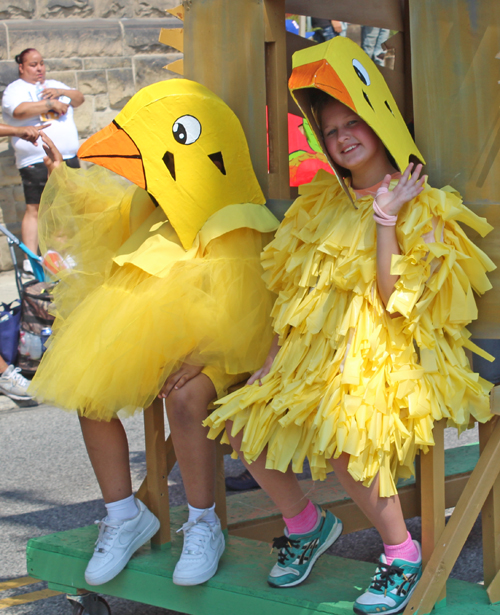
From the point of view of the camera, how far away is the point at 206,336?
6.62 feet

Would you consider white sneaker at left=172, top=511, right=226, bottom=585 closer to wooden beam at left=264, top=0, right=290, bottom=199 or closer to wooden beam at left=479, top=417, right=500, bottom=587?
wooden beam at left=479, top=417, right=500, bottom=587

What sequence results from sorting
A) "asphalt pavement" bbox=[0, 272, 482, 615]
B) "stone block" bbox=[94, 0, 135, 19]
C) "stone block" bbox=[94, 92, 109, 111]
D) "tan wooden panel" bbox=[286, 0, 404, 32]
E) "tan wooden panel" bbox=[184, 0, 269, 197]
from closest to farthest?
"tan wooden panel" bbox=[184, 0, 269, 197], "tan wooden panel" bbox=[286, 0, 404, 32], "asphalt pavement" bbox=[0, 272, 482, 615], "stone block" bbox=[94, 0, 135, 19], "stone block" bbox=[94, 92, 109, 111]

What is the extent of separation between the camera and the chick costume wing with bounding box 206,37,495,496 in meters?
1.73

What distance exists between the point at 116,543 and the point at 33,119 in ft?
14.8

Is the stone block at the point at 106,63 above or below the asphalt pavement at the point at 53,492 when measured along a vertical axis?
above

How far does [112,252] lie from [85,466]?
161cm

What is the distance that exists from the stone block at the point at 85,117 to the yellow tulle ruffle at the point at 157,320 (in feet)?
17.1

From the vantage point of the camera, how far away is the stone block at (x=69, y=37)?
6.74 metres

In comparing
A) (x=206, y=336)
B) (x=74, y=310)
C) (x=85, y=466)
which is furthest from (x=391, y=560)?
(x=85, y=466)

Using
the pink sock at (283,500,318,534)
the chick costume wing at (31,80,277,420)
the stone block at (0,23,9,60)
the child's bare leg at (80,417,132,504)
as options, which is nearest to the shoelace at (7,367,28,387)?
the chick costume wing at (31,80,277,420)

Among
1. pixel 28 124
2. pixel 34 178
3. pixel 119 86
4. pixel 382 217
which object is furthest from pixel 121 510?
pixel 119 86

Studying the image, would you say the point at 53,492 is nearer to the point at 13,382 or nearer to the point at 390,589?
the point at 13,382

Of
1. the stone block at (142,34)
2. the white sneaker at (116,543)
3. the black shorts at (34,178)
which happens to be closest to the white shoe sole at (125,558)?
the white sneaker at (116,543)

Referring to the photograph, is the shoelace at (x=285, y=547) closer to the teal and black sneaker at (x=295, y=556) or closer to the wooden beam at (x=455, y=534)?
the teal and black sneaker at (x=295, y=556)
